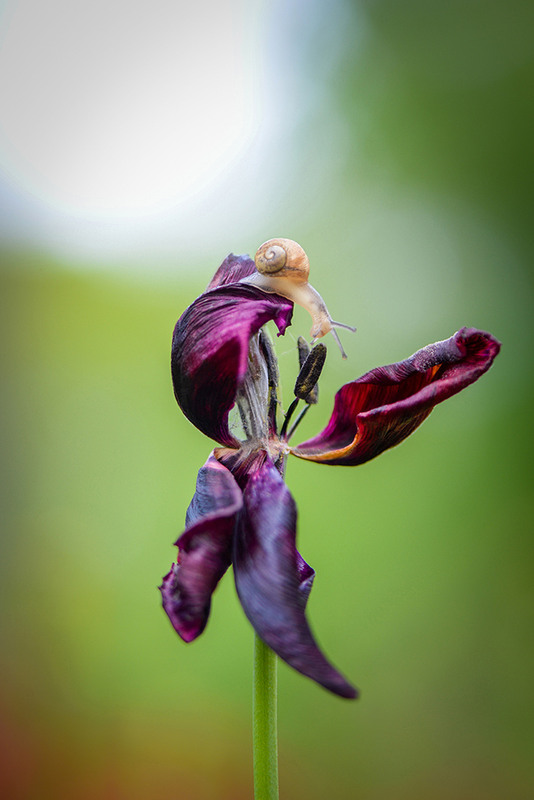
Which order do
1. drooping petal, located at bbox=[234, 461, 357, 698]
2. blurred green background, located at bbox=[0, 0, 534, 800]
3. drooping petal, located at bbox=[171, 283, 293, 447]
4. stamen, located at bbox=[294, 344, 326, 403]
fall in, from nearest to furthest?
1. drooping petal, located at bbox=[234, 461, 357, 698]
2. drooping petal, located at bbox=[171, 283, 293, 447]
3. stamen, located at bbox=[294, 344, 326, 403]
4. blurred green background, located at bbox=[0, 0, 534, 800]

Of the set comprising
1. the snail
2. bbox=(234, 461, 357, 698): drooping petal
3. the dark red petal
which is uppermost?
the dark red petal

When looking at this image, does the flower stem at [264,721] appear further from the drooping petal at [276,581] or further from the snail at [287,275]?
the snail at [287,275]

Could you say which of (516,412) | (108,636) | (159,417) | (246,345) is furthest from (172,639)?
(246,345)

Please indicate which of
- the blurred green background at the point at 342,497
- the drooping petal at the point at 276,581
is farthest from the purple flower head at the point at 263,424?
the blurred green background at the point at 342,497

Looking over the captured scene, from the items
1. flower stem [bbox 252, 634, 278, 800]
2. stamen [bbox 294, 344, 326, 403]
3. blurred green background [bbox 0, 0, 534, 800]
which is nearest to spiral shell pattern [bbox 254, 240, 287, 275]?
stamen [bbox 294, 344, 326, 403]

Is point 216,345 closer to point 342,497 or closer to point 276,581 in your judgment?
point 276,581

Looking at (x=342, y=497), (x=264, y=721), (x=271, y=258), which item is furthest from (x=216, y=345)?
(x=342, y=497)

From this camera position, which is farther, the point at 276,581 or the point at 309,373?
the point at 309,373

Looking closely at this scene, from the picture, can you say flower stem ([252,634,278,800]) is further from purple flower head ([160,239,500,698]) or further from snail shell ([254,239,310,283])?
snail shell ([254,239,310,283])
